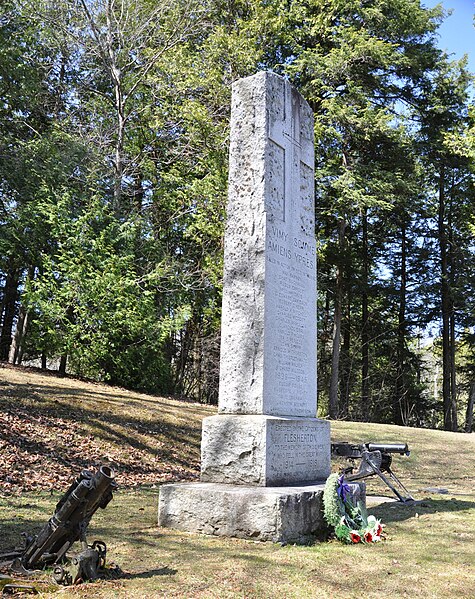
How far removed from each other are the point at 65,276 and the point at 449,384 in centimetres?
1838

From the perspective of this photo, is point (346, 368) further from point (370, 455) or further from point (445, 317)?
point (370, 455)

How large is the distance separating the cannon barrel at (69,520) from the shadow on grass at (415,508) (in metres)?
4.10

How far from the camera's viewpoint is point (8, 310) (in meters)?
23.0

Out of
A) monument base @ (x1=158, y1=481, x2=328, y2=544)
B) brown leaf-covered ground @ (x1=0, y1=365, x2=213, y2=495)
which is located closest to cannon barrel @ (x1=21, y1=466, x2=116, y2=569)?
monument base @ (x1=158, y1=481, x2=328, y2=544)

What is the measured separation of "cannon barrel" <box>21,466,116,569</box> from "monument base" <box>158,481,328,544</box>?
1.73 metres

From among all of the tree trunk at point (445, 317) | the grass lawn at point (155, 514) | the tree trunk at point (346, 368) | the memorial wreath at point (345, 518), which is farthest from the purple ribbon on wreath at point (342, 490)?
Answer: the tree trunk at point (445, 317)

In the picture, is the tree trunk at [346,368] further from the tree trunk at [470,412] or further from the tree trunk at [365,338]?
the tree trunk at [470,412]

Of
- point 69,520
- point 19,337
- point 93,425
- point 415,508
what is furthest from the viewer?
point 19,337

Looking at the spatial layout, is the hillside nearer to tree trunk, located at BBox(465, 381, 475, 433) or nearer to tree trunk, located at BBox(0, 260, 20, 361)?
tree trunk, located at BBox(0, 260, 20, 361)

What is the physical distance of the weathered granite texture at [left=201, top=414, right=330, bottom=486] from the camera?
238 inches

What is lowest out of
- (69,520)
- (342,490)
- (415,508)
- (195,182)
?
(415,508)

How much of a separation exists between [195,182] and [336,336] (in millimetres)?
8254

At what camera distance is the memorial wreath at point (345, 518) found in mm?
5875

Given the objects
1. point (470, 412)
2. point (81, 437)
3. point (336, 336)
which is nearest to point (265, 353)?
point (81, 437)
